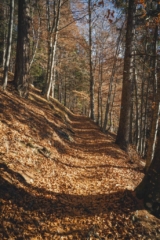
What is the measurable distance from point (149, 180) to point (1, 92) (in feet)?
23.6

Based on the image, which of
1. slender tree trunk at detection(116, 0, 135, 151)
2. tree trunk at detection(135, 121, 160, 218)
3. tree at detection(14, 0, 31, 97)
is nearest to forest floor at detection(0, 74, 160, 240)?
tree trunk at detection(135, 121, 160, 218)

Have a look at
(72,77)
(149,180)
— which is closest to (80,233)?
(149,180)

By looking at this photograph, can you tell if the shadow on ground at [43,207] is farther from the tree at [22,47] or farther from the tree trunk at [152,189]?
the tree at [22,47]

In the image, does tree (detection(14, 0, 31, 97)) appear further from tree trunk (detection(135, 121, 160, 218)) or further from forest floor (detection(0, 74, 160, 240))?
tree trunk (detection(135, 121, 160, 218))

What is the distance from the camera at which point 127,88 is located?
34.4 ft

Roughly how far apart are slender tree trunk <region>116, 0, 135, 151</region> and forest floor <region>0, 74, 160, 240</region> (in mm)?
2108

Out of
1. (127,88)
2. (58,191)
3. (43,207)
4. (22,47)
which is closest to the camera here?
(43,207)

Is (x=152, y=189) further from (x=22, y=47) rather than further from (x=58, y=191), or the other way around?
(x=22, y=47)

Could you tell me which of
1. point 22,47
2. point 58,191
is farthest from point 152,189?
point 22,47

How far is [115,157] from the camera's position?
9.17 m

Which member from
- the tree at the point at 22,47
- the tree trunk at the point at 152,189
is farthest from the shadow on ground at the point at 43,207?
the tree at the point at 22,47

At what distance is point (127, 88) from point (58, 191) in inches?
267

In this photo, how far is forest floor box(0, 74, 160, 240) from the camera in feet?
13.0

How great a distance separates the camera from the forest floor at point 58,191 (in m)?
3.95
